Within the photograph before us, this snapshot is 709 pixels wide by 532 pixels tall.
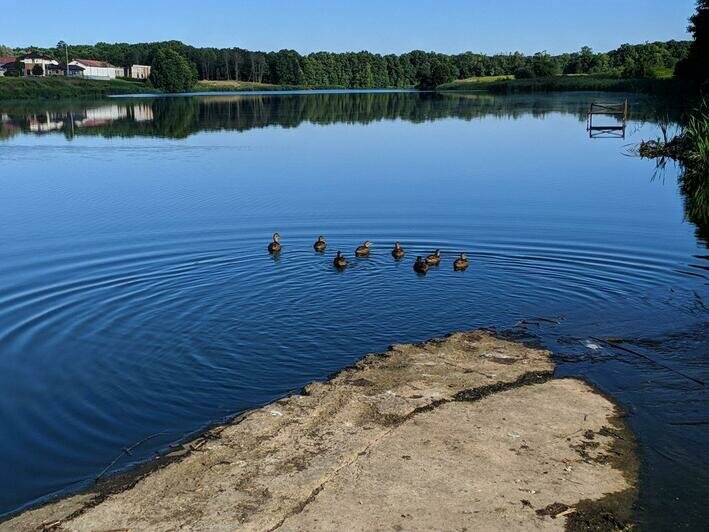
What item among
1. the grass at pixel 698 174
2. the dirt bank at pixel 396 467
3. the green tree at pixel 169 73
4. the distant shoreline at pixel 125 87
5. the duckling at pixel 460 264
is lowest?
the dirt bank at pixel 396 467

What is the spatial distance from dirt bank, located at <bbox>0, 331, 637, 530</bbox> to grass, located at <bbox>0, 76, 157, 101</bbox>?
13787 centimetres

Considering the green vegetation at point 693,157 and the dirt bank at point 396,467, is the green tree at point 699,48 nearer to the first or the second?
the green vegetation at point 693,157

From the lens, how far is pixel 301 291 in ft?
68.6

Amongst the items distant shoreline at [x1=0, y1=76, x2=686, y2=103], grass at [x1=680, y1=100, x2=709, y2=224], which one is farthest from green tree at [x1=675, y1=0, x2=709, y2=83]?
grass at [x1=680, y1=100, x2=709, y2=224]

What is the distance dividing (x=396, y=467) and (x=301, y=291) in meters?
10.4

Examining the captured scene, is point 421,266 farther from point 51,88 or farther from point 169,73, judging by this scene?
point 169,73

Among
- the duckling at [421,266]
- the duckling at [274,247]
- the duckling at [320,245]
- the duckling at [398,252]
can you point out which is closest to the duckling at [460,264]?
the duckling at [421,266]

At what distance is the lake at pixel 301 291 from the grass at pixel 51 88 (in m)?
101

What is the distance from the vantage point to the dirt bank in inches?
386

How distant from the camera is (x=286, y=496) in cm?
1022

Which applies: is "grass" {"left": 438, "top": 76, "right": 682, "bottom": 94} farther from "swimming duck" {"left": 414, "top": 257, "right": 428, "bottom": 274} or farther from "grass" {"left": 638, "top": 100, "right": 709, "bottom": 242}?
"swimming duck" {"left": 414, "top": 257, "right": 428, "bottom": 274}

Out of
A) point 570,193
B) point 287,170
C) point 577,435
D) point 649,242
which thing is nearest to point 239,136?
point 287,170

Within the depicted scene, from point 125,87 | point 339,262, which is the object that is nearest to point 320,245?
point 339,262

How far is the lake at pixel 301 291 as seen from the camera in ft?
43.8
